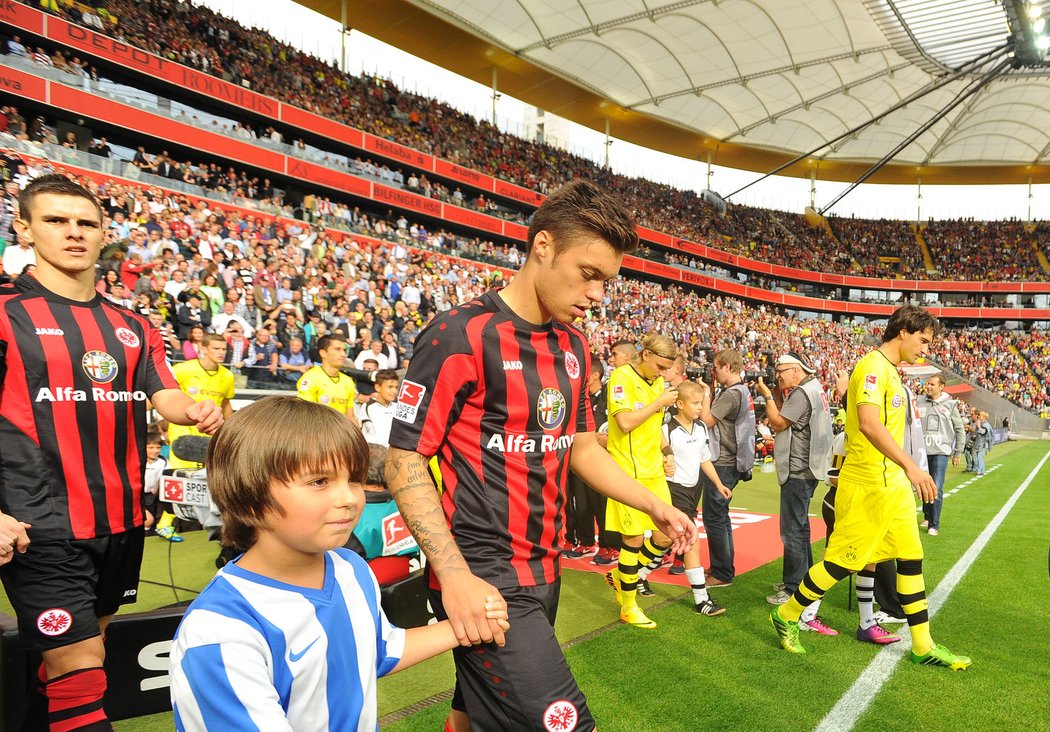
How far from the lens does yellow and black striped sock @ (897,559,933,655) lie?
3941 mm

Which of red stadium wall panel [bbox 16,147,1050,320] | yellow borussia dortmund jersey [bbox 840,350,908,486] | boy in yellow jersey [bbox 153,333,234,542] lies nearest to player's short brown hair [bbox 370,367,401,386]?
boy in yellow jersey [bbox 153,333,234,542]

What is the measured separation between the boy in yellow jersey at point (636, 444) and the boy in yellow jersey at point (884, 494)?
1.18m

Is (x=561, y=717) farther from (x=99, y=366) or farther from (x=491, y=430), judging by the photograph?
(x=99, y=366)

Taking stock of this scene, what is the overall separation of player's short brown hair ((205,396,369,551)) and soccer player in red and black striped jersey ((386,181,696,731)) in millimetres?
468

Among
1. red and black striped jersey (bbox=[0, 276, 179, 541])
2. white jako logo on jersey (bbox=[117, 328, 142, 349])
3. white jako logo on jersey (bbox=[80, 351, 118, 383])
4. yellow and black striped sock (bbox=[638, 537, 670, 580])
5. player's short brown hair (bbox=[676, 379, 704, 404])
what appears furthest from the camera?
player's short brown hair (bbox=[676, 379, 704, 404])

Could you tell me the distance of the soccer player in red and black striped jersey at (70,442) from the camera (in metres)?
2.32

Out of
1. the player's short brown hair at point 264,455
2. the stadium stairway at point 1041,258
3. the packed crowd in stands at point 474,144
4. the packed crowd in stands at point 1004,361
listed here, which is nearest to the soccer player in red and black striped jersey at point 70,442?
the player's short brown hair at point 264,455

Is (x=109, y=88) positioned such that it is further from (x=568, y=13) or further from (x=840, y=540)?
(x=840, y=540)

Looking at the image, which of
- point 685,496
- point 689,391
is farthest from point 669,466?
point 689,391

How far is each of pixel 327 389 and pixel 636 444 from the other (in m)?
3.12

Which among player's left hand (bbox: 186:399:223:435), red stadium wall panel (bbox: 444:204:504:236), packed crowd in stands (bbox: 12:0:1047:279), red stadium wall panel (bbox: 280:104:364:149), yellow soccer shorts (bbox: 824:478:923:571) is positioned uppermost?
packed crowd in stands (bbox: 12:0:1047:279)

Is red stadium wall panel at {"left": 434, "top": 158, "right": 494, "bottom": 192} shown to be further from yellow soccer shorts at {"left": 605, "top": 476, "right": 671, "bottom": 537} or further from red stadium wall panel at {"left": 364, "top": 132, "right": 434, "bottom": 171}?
yellow soccer shorts at {"left": 605, "top": 476, "right": 671, "bottom": 537}

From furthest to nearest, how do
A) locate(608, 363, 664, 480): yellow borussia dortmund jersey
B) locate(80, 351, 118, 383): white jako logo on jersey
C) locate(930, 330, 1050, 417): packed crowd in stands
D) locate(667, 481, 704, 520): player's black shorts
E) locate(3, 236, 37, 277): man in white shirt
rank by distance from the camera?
1. locate(930, 330, 1050, 417): packed crowd in stands
2. locate(3, 236, 37, 277): man in white shirt
3. locate(667, 481, 704, 520): player's black shorts
4. locate(608, 363, 664, 480): yellow borussia dortmund jersey
5. locate(80, 351, 118, 383): white jako logo on jersey

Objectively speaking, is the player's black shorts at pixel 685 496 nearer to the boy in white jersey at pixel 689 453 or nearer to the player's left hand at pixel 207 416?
the boy in white jersey at pixel 689 453
